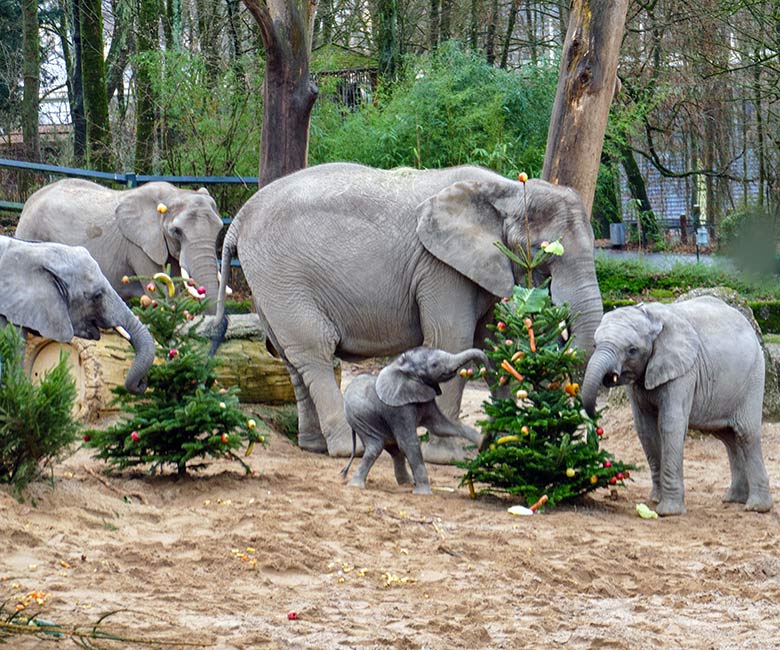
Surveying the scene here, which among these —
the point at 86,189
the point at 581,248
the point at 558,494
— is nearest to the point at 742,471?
the point at 558,494

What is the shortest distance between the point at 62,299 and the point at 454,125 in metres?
9.84

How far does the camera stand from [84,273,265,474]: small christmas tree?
8.10 m

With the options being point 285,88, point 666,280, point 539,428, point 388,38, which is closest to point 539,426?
point 539,428

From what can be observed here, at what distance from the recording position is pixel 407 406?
811cm

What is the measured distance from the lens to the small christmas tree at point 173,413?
810 centimetres

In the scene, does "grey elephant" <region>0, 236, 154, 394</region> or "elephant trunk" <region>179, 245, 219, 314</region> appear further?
"elephant trunk" <region>179, 245, 219, 314</region>

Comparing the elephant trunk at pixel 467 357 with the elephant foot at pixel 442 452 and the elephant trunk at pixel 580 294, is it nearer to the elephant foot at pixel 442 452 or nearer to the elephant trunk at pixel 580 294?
the elephant trunk at pixel 580 294

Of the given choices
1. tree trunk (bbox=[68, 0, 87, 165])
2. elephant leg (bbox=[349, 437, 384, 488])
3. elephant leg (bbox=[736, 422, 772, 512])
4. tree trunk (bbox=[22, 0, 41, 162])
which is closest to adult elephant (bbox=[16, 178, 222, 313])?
elephant leg (bbox=[349, 437, 384, 488])

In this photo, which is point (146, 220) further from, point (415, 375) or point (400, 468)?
point (415, 375)

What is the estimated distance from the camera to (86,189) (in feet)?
45.5

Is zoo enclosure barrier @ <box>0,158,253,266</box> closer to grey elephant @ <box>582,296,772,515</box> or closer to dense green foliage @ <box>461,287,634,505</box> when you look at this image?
dense green foliage @ <box>461,287,634,505</box>

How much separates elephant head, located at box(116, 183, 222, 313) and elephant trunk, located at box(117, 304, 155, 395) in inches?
171

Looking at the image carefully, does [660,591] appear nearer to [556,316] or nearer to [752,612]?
[752,612]

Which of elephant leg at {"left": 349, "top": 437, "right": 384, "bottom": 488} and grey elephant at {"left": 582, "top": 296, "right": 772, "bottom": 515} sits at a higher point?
grey elephant at {"left": 582, "top": 296, "right": 772, "bottom": 515}
